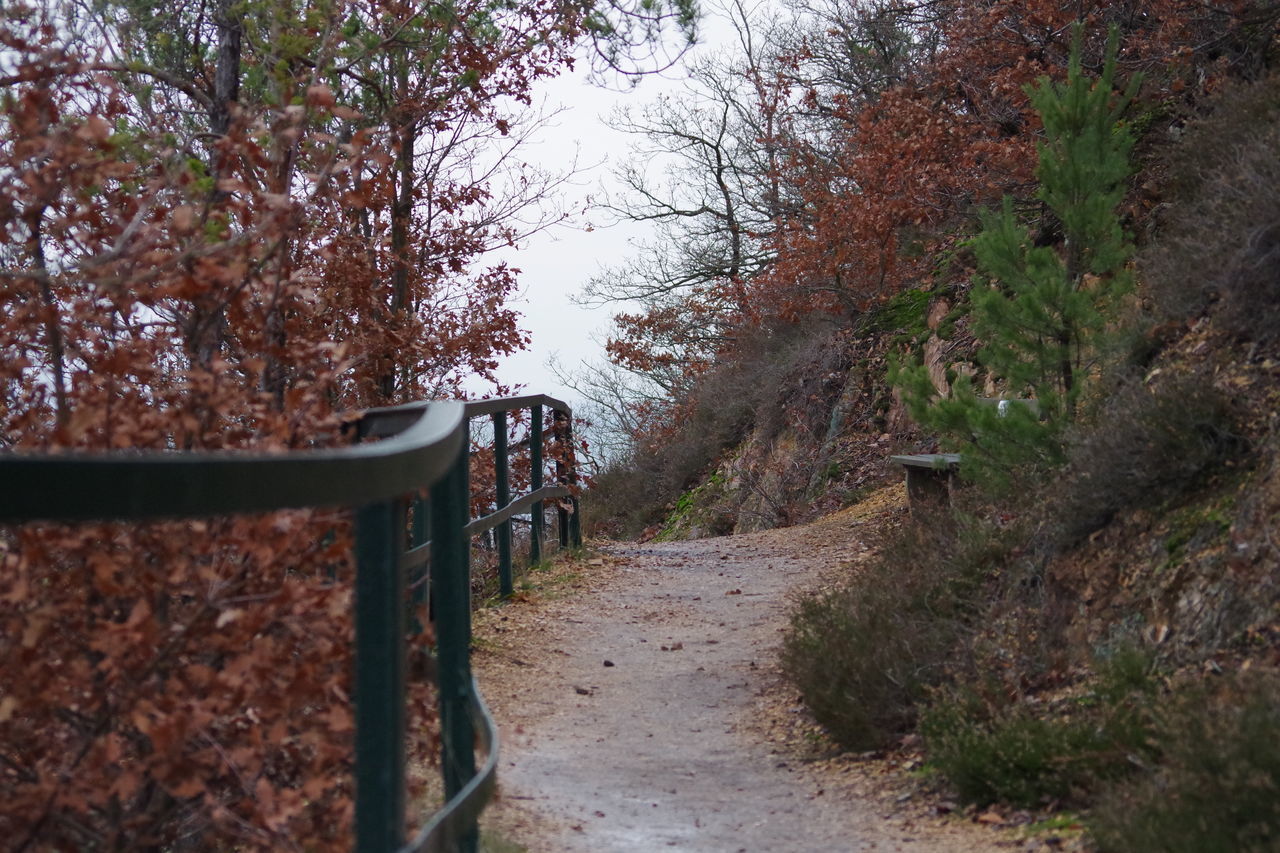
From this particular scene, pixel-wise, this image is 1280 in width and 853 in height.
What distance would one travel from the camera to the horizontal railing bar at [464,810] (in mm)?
2330

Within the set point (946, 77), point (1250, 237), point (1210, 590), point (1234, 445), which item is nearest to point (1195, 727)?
point (1210, 590)

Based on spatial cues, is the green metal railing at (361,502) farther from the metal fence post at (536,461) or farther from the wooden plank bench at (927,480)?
the wooden plank bench at (927,480)

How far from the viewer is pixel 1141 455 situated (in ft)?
18.8

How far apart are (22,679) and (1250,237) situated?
541 cm

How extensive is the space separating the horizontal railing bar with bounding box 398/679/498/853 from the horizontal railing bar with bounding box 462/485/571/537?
11.7 feet

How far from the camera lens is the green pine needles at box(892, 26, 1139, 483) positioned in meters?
7.12

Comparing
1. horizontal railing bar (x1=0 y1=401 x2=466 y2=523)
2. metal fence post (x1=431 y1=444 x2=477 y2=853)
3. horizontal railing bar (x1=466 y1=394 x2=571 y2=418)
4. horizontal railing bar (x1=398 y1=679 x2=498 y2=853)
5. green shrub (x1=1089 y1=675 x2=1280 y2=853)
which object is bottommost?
green shrub (x1=1089 y1=675 x2=1280 y2=853)

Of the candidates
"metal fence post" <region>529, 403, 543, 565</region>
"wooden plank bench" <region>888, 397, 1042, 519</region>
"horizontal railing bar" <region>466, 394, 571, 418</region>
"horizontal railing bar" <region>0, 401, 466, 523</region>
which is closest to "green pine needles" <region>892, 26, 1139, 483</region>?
"wooden plank bench" <region>888, 397, 1042, 519</region>

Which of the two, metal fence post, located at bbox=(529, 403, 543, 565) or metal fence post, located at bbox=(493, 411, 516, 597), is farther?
metal fence post, located at bbox=(529, 403, 543, 565)

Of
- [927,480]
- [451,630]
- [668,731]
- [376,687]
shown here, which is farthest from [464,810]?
[927,480]

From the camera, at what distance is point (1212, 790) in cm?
334

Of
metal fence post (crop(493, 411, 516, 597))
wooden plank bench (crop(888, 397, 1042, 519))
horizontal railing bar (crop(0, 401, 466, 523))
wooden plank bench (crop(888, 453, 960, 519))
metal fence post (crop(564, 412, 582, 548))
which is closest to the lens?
horizontal railing bar (crop(0, 401, 466, 523))

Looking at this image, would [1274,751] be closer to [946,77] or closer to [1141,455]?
[1141,455]

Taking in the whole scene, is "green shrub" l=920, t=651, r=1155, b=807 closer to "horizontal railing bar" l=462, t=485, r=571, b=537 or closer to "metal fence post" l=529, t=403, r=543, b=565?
"horizontal railing bar" l=462, t=485, r=571, b=537
